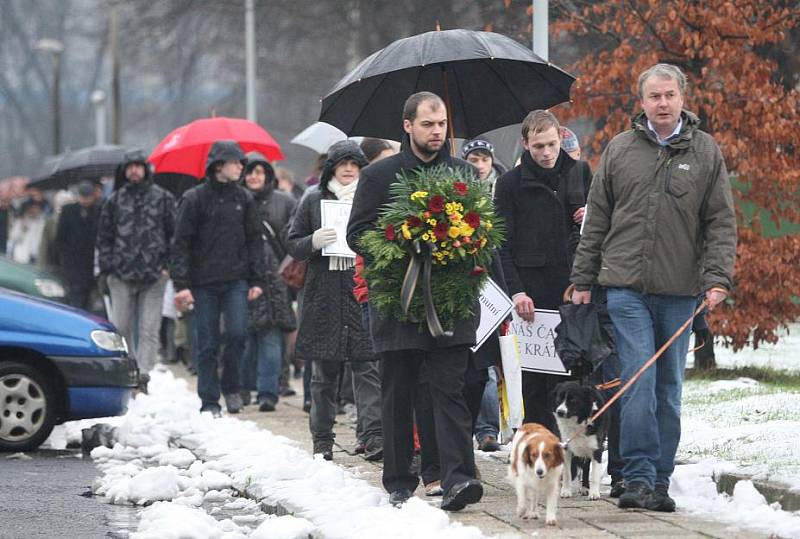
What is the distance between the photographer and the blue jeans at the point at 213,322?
508 inches

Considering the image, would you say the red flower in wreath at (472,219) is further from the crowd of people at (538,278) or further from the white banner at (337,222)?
the white banner at (337,222)

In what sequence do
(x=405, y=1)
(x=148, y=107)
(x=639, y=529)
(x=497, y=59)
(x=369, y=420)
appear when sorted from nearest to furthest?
(x=639, y=529), (x=497, y=59), (x=369, y=420), (x=405, y=1), (x=148, y=107)

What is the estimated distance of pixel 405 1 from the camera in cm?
2517

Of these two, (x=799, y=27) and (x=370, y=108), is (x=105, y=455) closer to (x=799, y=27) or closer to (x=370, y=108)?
(x=370, y=108)

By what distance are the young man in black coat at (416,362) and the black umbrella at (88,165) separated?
39.9 ft

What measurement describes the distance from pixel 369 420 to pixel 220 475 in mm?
1168

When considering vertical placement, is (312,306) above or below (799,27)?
below

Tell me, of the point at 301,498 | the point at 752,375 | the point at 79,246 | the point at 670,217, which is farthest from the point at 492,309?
the point at 79,246

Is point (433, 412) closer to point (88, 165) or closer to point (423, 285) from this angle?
point (423, 285)

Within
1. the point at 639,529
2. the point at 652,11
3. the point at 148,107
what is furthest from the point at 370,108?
the point at 148,107

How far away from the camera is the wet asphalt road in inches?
322

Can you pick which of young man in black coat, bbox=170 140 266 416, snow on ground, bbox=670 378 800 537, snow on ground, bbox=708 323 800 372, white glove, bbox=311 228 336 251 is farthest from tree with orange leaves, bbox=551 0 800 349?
white glove, bbox=311 228 336 251

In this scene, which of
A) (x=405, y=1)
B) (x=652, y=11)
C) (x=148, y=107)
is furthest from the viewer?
(x=148, y=107)

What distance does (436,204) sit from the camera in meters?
7.72
